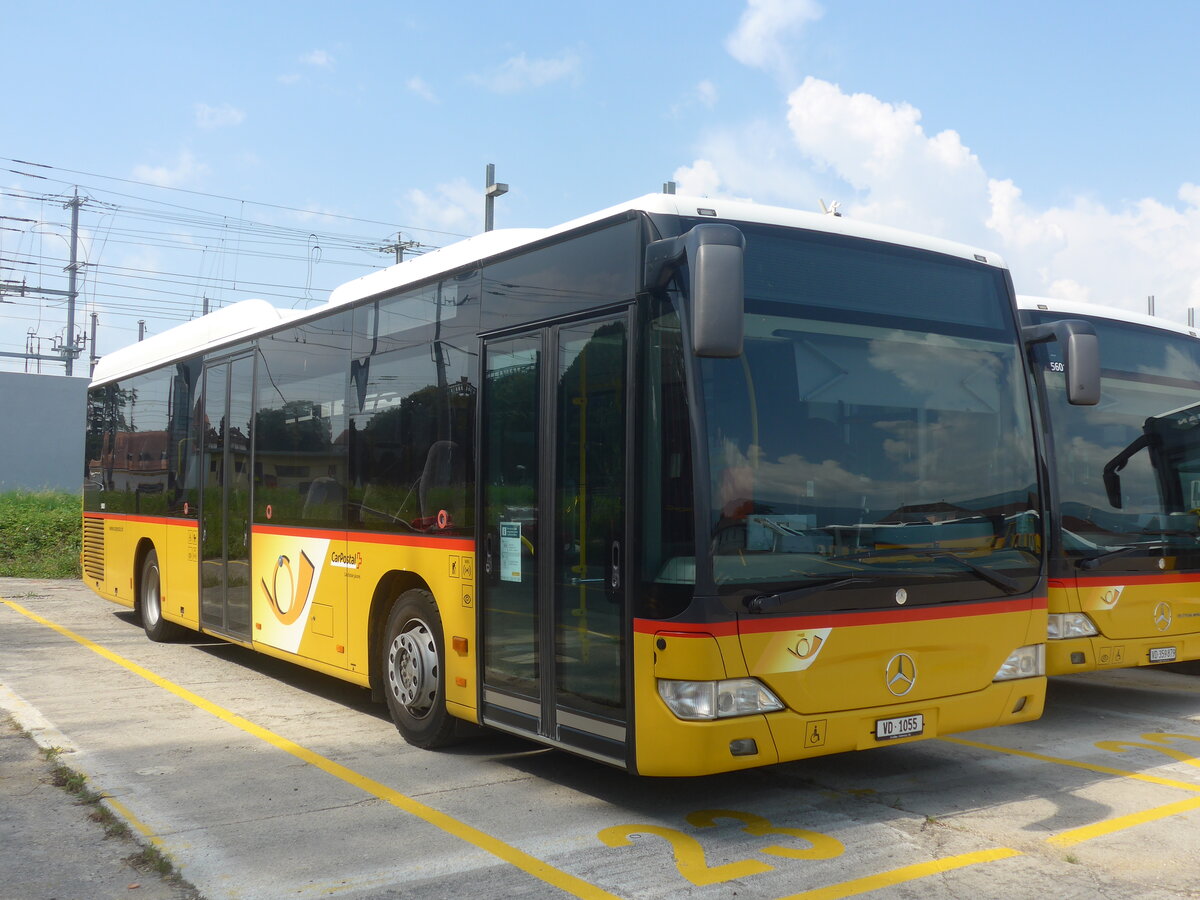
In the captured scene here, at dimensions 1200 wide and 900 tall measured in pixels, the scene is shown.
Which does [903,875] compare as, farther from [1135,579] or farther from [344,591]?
[344,591]

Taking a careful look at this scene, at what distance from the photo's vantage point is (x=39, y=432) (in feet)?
131

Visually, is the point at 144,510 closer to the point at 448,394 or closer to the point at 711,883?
the point at 448,394

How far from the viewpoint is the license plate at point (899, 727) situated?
570cm

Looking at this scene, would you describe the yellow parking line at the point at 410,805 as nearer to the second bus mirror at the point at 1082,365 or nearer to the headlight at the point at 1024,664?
the headlight at the point at 1024,664

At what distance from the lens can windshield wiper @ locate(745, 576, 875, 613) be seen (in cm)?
530

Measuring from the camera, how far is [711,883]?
491 cm

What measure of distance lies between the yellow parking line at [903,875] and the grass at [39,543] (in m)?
20.8

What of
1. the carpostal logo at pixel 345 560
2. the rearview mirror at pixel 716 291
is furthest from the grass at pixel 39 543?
the rearview mirror at pixel 716 291

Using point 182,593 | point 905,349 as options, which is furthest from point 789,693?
point 182,593

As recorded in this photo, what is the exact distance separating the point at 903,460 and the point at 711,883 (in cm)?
233

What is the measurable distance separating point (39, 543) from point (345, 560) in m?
17.3

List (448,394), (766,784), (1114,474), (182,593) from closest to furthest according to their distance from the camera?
(766,784) < (448,394) < (1114,474) < (182,593)

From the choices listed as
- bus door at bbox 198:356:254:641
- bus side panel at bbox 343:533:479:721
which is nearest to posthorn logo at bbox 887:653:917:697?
bus side panel at bbox 343:533:479:721

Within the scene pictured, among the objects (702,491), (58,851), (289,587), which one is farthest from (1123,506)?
(58,851)
